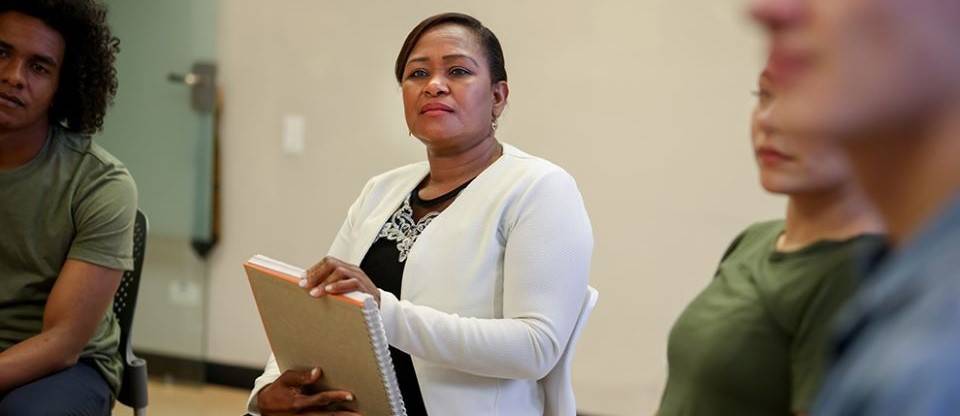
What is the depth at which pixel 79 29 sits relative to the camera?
2449mm

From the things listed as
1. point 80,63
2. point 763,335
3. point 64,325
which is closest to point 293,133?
point 80,63

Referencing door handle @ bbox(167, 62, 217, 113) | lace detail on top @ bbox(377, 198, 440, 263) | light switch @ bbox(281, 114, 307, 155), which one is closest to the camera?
lace detail on top @ bbox(377, 198, 440, 263)

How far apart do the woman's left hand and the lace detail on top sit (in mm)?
253

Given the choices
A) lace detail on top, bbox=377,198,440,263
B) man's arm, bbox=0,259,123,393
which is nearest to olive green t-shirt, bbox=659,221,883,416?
lace detail on top, bbox=377,198,440,263

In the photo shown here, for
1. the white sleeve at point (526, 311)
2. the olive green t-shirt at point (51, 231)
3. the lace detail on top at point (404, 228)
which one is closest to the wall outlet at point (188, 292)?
the olive green t-shirt at point (51, 231)

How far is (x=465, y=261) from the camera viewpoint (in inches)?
77.9

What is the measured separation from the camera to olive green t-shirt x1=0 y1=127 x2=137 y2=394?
90.9 inches

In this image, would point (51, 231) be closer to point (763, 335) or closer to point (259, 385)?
point (259, 385)

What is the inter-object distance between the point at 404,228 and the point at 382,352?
0.44m

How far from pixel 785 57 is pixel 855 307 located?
0.12m

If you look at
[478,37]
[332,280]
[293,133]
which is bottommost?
[293,133]

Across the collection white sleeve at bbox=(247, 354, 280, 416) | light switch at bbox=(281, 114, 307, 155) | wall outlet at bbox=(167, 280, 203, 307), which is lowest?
wall outlet at bbox=(167, 280, 203, 307)

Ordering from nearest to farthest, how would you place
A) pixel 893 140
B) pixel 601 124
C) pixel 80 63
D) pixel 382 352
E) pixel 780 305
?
pixel 893 140 < pixel 780 305 < pixel 382 352 < pixel 80 63 < pixel 601 124

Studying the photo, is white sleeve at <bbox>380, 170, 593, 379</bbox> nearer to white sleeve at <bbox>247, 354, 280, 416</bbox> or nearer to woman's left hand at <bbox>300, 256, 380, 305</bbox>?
woman's left hand at <bbox>300, 256, 380, 305</bbox>
